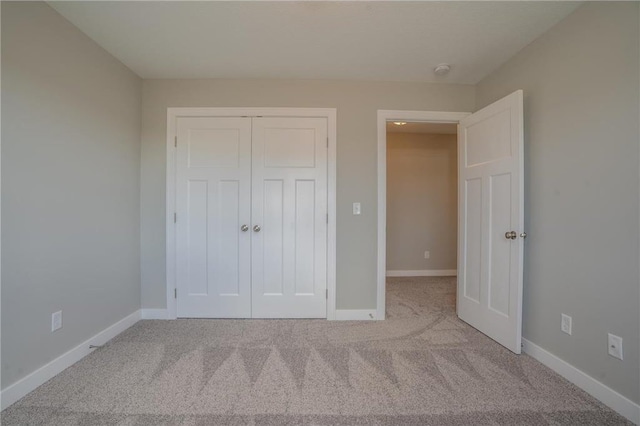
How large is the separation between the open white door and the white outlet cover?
1.52ft

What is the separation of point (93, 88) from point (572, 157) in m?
3.37

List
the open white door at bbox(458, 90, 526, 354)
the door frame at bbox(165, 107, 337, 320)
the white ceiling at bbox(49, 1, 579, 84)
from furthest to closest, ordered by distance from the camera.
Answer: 1. the door frame at bbox(165, 107, 337, 320)
2. the open white door at bbox(458, 90, 526, 354)
3. the white ceiling at bbox(49, 1, 579, 84)

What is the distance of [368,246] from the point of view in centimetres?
246

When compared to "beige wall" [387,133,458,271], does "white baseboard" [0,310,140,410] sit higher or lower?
lower

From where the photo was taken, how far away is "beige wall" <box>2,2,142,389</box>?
Result: 54.4 inches

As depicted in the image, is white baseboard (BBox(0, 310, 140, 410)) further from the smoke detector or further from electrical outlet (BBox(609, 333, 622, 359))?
the smoke detector

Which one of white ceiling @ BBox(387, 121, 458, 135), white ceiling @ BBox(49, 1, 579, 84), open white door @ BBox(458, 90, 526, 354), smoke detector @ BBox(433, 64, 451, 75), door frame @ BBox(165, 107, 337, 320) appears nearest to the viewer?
white ceiling @ BBox(49, 1, 579, 84)

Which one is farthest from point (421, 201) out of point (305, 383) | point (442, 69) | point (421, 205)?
point (305, 383)

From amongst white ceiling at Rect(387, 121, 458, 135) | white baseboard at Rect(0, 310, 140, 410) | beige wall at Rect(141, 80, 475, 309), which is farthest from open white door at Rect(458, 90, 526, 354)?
white baseboard at Rect(0, 310, 140, 410)

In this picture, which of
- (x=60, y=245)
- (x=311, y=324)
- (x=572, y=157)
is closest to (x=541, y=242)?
(x=572, y=157)

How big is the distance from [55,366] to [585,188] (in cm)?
349

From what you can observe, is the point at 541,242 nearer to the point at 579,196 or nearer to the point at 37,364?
the point at 579,196

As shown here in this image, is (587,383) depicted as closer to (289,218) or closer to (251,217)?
(289,218)

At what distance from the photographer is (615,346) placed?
1371 millimetres
